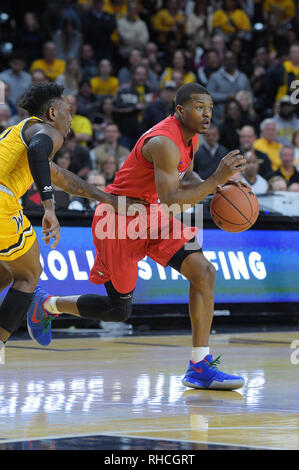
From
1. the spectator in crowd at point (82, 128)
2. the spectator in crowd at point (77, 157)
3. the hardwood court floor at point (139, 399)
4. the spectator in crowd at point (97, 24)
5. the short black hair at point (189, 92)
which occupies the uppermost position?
the spectator in crowd at point (97, 24)

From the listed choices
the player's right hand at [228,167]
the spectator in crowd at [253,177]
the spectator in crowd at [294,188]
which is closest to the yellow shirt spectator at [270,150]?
the spectator in crowd at [294,188]

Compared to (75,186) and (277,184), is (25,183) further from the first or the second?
(277,184)

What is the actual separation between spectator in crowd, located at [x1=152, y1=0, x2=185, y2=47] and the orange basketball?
12.0m

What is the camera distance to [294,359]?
7730mm

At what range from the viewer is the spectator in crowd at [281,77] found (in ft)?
54.4

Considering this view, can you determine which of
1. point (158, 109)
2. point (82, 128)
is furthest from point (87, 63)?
point (158, 109)

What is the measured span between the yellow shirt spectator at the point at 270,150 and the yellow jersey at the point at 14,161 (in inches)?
373

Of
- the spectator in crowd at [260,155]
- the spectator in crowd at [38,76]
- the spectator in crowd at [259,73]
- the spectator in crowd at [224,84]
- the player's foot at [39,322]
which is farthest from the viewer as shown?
the spectator in crowd at [259,73]

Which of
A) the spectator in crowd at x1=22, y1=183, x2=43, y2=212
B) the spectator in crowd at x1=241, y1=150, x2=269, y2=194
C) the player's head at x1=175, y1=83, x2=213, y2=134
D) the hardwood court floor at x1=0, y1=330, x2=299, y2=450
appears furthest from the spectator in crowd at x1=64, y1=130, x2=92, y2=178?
the player's head at x1=175, y1=83, x2=213, y2=134

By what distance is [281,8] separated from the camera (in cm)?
1959

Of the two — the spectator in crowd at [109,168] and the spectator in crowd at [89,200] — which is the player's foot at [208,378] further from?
the spectator in crowd at [109,168]

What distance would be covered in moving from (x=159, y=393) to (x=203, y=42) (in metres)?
13.1

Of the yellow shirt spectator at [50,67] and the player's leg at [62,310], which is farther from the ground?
the yellow shirt spectator at [50,67]
